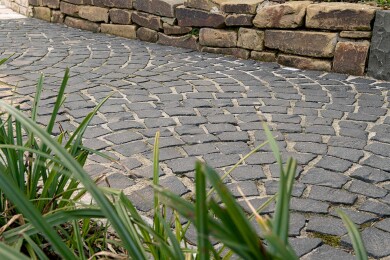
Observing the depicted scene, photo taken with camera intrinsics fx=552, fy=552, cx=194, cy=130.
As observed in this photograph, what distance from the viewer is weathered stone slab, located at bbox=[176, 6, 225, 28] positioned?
677 cm

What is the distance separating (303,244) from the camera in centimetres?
256

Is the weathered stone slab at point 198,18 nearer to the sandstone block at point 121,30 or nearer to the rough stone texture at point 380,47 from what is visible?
the sandstone block at point 121,30

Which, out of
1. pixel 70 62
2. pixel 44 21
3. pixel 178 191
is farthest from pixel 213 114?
pixel 44 21

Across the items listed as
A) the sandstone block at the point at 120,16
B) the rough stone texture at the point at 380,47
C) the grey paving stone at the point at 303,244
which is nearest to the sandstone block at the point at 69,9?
the sandstone block at the point at 120,16

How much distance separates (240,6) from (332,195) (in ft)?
13.0

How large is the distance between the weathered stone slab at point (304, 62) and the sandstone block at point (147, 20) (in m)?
2.05

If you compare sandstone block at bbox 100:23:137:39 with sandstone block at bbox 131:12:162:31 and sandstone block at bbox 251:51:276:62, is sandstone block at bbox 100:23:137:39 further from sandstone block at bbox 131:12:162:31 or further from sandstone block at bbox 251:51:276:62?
sandstone block at bbox 251:51:276:62

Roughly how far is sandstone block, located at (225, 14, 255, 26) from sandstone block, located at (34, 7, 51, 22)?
441 centimetres

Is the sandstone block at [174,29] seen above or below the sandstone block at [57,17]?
above

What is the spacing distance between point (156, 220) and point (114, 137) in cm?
213

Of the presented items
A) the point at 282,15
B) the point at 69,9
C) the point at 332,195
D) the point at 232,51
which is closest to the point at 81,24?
the point at 69,9

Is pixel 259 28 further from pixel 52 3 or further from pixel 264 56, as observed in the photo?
pixel 52 3

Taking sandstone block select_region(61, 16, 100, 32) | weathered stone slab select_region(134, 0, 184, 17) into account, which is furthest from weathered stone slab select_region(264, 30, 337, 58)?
sandstone block select_region(61, 16, 100, 32)

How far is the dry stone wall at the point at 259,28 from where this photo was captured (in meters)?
5.74
